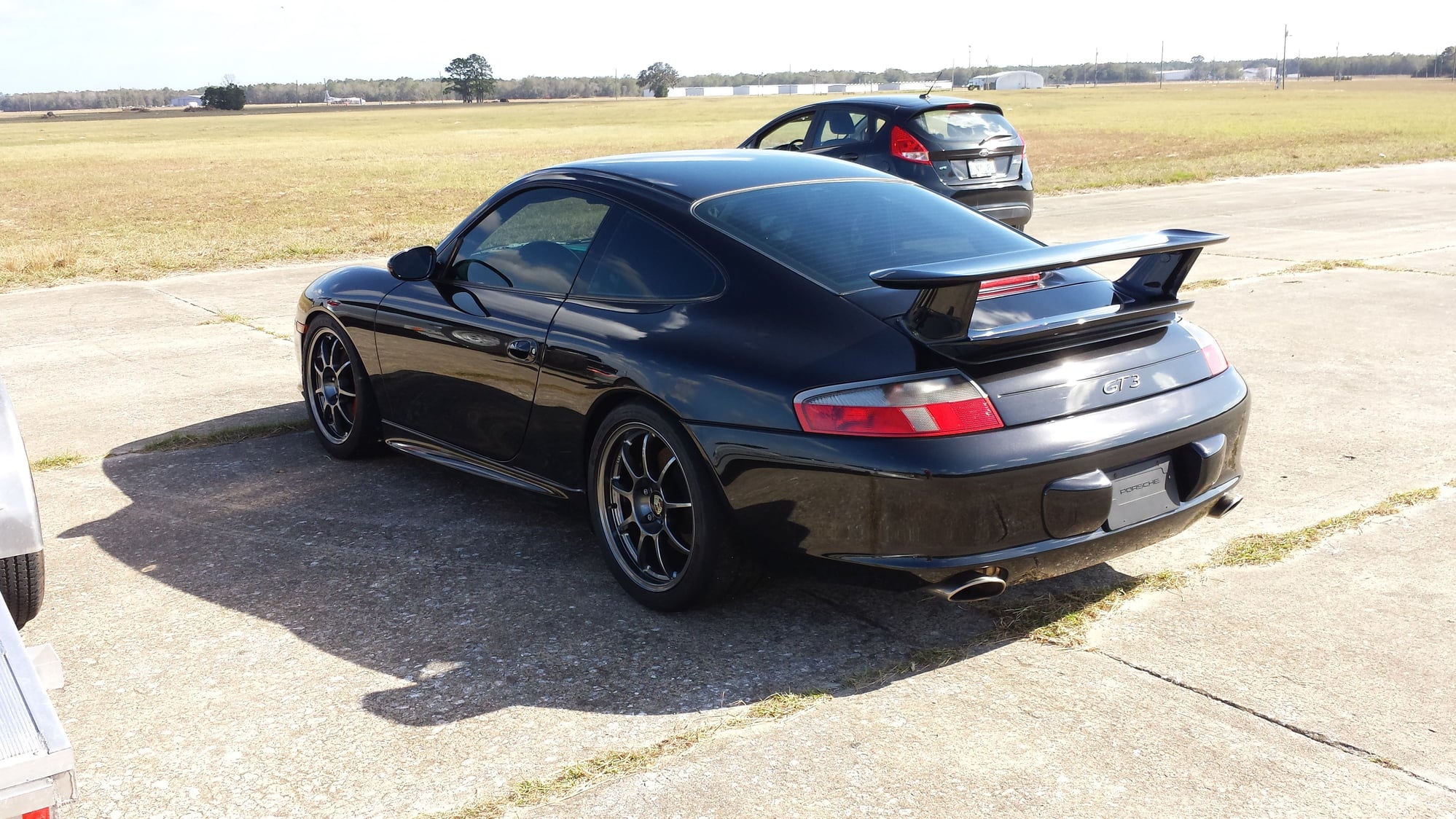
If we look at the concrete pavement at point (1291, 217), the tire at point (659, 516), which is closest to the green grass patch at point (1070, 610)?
the tire at point (659, 516)

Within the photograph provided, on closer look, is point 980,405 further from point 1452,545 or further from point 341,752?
point 1452,545

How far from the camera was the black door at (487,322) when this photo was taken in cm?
453

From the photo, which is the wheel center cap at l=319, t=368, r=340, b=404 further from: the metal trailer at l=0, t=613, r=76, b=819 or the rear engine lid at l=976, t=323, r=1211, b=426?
the metal trailer at l=0, t=613, r=76, b=819

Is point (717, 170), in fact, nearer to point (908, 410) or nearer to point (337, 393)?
point (908, 410)

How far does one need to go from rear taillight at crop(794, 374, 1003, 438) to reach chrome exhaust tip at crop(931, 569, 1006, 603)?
0.40 m

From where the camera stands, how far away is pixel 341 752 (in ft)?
10.6

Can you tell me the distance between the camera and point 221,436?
636 centimetres

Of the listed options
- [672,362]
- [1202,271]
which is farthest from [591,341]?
[1202,271]

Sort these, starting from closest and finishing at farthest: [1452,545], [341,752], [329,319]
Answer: [341,752] < [1452,545] < [329,319]

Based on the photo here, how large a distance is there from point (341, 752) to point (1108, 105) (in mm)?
84427

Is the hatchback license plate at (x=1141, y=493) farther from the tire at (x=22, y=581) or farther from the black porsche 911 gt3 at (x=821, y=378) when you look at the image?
the tire at (x=22, y=581)

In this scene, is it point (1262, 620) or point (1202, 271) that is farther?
point (1202, 271)

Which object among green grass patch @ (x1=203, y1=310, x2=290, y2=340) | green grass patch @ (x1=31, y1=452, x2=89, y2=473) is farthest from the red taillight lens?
green grass patch @ (x1=31, y1=452, x2=89, y2=473)

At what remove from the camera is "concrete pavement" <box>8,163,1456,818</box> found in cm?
303
